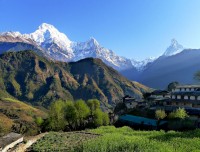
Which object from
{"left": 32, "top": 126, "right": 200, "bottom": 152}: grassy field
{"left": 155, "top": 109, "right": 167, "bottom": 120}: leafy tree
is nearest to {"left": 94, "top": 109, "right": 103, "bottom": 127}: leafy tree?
{"left": 155, "top": 109, "right": 167, "bottom": 120}: leafy tree

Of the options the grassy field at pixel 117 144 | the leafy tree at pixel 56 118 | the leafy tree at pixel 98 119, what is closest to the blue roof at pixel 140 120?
the leafy tree at pixel 98 119

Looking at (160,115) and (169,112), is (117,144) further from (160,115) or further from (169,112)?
(169,112)

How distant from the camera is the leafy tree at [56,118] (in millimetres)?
102188

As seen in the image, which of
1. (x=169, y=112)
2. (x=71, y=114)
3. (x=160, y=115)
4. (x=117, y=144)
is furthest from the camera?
(x=71, y=114)

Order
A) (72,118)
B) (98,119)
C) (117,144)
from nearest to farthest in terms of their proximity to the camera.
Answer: (117,144), (72,118), (98,119)

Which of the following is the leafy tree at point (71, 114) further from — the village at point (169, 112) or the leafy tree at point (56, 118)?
the village at point (169, 112)

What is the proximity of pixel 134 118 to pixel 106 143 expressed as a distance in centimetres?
5506

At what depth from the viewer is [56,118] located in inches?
4124

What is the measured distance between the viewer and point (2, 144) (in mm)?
49875

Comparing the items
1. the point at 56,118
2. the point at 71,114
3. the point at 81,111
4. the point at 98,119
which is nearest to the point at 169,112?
the point at 98,119

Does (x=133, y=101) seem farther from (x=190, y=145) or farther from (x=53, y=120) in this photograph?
(x=190, y=145)

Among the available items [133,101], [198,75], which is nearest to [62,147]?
[133,101]

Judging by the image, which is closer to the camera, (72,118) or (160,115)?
(160,115)

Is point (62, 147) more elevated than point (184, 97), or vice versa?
point (184, 97)
